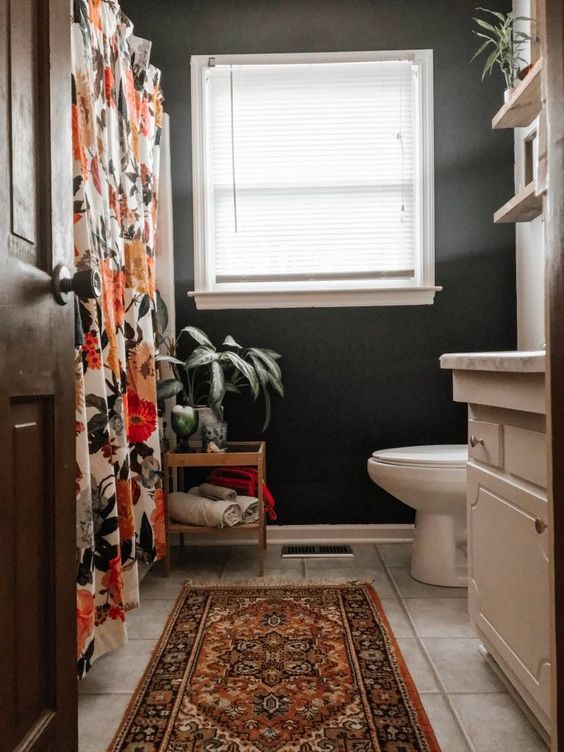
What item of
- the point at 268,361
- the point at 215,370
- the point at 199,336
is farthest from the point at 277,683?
the point at 199,336

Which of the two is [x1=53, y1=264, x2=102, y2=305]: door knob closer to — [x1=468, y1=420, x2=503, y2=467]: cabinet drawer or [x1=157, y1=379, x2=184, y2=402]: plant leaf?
[x1=468, y1=420, x2=503, y2=467]: cabinet drawer

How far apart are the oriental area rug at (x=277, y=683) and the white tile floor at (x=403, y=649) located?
5cm

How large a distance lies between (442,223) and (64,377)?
2.28 meters

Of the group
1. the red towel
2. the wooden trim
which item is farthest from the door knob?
the red towel

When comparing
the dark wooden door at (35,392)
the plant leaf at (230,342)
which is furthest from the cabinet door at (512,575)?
the plant leaf at (230,342)

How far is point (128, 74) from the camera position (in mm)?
2186

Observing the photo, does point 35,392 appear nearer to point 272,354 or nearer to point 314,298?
point 272,354

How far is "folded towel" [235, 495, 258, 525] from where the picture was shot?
7.91ft

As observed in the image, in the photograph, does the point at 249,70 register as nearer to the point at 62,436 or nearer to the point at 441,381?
the point at 441,381

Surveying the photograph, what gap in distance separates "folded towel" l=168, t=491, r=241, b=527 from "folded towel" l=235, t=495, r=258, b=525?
2 cm

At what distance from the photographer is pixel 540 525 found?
121 cm

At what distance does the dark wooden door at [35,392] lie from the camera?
2.49 ft

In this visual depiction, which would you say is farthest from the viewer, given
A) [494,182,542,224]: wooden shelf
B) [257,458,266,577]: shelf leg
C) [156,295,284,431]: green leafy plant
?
[156,295,284,431]: green leafy plant

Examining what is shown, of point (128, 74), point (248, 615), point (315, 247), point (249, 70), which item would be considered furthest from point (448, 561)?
point (249, 70)
